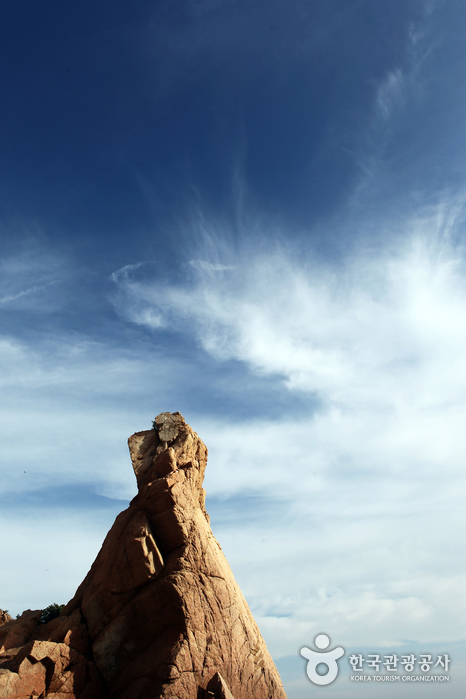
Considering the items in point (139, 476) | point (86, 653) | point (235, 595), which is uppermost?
point (139, 476)

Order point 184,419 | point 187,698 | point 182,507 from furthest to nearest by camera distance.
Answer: point 184,419, point 182,507, point 187,698

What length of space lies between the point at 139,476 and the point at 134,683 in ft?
37.3

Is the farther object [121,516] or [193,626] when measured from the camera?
[121,516]

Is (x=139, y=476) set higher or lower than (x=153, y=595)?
higher

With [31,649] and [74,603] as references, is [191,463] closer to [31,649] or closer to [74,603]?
[74,603]

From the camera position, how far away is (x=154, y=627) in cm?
2492

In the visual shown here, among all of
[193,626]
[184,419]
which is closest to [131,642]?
[193,626]

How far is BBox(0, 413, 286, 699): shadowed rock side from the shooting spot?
23.2 metres

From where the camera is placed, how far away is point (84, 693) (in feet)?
78.3

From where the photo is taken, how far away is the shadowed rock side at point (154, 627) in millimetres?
23203

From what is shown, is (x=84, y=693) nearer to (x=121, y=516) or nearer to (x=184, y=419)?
(x=121, y=516)

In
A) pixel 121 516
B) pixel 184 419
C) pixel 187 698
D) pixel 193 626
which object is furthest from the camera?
pixel 184 419

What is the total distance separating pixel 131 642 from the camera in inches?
994

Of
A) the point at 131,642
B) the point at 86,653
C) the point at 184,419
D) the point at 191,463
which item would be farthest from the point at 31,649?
the point at 184,419
